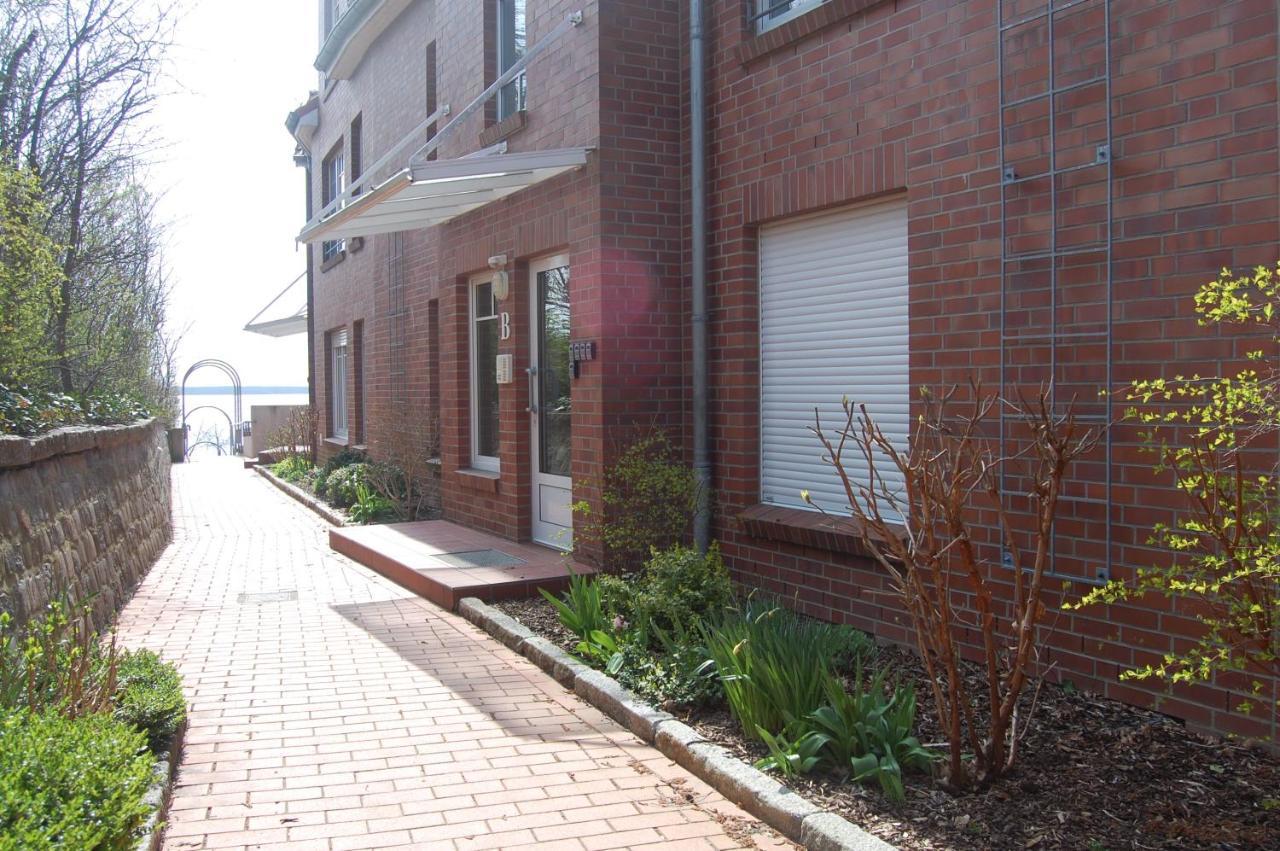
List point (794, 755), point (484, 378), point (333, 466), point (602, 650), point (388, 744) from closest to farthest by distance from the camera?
point (794, 755), point (388, 744), point (602, 650), point (484, 378), point (333, 466)

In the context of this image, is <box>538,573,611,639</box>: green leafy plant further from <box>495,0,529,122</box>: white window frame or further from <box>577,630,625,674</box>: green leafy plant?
<box>495,0,529,122</box>: white window frame

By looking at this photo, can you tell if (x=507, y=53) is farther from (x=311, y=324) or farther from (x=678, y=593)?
(x=311, y=324)

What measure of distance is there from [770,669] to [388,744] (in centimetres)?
185

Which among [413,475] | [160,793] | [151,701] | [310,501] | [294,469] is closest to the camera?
[160,793]

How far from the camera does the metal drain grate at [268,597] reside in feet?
29.1

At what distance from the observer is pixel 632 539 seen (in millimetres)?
7988

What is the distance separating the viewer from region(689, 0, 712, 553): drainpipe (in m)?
7.98

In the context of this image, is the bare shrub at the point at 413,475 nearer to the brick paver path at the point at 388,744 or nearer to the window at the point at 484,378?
the window at the point at 484,378

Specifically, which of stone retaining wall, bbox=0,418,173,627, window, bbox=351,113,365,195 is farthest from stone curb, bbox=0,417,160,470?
window, bbox=351,113,365,195

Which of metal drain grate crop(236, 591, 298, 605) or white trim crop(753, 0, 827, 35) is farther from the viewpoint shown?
metal drain grate crop(236, 591, 298, 605)

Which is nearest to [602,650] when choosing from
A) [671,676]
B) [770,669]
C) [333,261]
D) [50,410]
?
[671,676]

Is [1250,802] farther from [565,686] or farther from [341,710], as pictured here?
[341,710]

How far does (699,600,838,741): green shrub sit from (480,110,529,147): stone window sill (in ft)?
17.9

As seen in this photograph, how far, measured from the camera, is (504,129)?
32.4 feet
